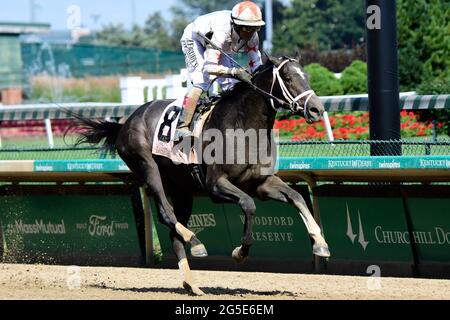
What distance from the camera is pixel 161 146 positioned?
8.63 metres

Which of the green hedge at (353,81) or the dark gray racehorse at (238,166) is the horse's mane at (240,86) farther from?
the green hedge at (353,81)

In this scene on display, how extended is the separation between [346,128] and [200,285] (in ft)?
18.7

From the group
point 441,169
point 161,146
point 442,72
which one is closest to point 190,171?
point 161,146

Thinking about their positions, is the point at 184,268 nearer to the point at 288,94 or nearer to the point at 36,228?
the point at 288,94

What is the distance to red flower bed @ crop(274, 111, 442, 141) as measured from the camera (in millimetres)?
13070

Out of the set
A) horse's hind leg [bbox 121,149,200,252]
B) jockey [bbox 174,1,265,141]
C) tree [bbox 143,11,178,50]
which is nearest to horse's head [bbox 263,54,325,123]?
jockey [bbox 174,1,265,141]

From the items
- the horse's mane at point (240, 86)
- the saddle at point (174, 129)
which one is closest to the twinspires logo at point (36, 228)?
the saddle at point (174, 129)

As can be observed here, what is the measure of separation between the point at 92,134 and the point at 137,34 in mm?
87849

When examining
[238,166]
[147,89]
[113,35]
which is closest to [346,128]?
[238,166]

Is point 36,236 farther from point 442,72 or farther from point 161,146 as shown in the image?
point 442,72

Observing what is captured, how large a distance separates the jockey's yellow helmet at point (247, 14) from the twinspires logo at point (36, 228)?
402 centimetres

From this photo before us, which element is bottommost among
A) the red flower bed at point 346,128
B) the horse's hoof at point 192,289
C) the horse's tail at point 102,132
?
the horse's hoof at point 192,289

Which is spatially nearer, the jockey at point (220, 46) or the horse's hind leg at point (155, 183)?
the jockey at point (220, 46)

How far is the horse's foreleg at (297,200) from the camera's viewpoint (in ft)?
24.6
